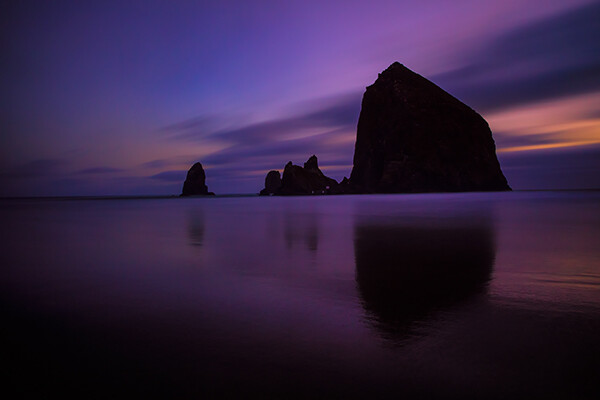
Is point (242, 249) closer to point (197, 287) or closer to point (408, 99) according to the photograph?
point (197, 287)

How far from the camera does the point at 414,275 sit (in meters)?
8.27

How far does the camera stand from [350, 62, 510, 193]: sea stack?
14588 cm

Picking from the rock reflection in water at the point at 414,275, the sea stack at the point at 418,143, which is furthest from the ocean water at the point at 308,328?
the sea stack at the point at 418,143

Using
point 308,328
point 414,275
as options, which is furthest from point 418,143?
point 308,328

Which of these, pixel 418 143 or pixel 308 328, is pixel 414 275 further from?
pixel 418 143

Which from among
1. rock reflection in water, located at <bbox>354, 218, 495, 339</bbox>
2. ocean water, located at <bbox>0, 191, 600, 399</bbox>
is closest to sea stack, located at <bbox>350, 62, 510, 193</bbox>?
rock reflection in water, located at <bbox>354, 218, 495, 339</bbox>

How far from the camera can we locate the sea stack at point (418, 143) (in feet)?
479

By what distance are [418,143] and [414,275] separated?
147 metres

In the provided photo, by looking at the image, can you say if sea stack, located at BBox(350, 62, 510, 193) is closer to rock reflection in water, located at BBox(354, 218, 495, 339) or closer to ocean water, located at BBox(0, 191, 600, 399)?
rock reflection in water, located at BBox(354, 218, 495, 339)

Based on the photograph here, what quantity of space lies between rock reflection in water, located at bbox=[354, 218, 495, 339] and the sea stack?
A: 135967 millimetres

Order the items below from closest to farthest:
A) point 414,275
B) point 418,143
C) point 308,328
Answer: point 308,328
point 414,275
point 418,143

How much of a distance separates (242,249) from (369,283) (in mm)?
6540

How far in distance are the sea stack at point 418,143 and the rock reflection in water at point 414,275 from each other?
136 metres

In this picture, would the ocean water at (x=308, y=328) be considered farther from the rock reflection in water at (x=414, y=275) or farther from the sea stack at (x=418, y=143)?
the sea stack at (x=418, y=143)
